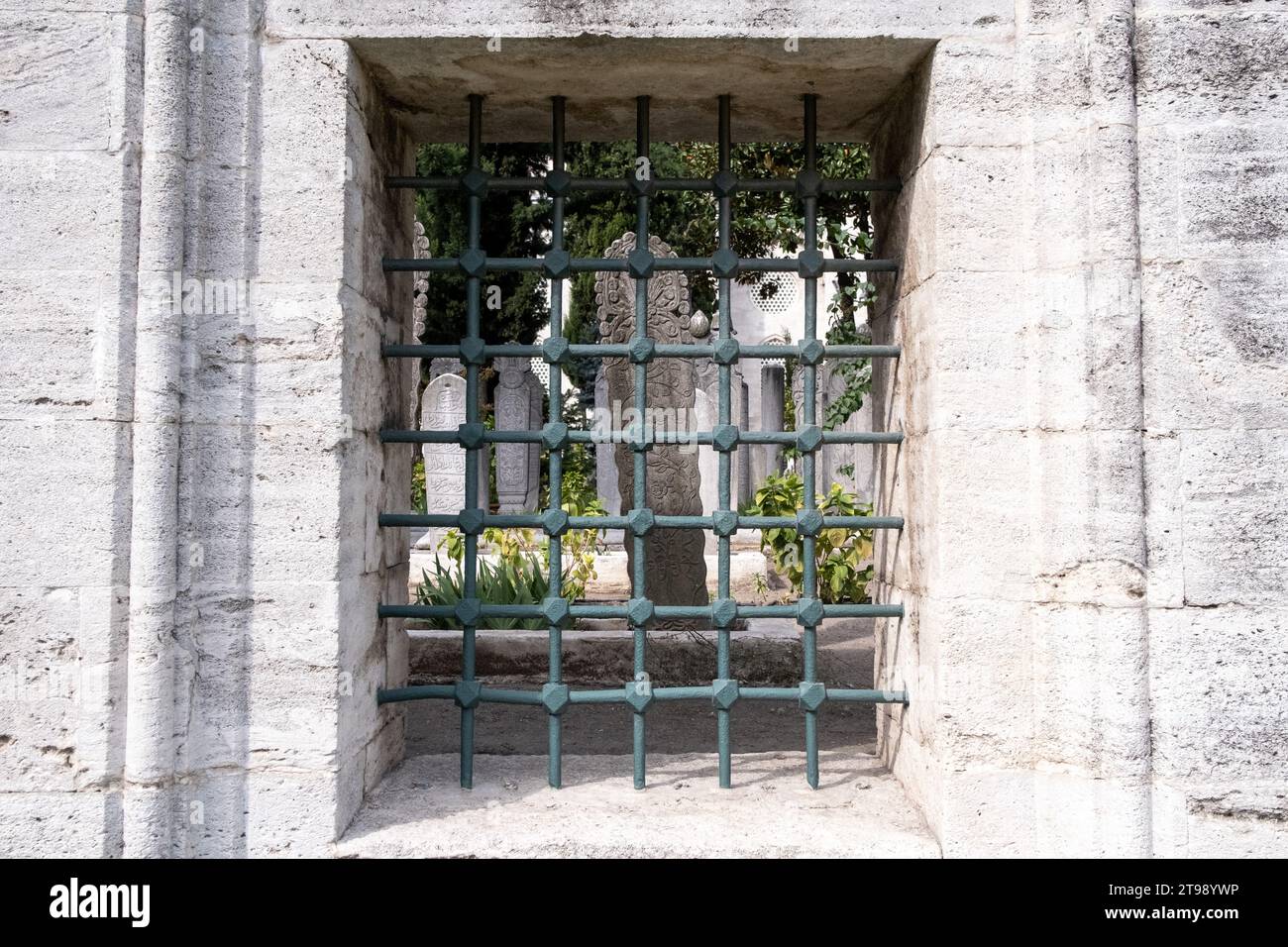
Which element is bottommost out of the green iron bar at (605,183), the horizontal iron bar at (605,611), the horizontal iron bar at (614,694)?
the horizontal iron bar at (614,694)

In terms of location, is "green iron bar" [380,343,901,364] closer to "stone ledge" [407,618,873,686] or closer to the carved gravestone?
"stone ledge" [407,618,873,686]

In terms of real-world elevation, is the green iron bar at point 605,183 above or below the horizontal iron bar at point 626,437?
above

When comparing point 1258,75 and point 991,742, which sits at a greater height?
point 1258,75

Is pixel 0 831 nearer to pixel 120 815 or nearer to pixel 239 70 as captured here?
pixel 120 815

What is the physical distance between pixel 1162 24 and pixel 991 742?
162 centimetres

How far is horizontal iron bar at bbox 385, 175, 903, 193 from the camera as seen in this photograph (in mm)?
2520

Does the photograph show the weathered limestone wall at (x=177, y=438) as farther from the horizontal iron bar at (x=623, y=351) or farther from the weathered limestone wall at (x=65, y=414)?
the horizontal iron bar at (x=623, y=351)

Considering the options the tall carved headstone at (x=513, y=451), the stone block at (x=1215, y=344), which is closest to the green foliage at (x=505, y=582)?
the stone block at (x=1215, y=344)

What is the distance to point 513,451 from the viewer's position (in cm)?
1037

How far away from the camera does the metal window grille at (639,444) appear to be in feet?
7.94
